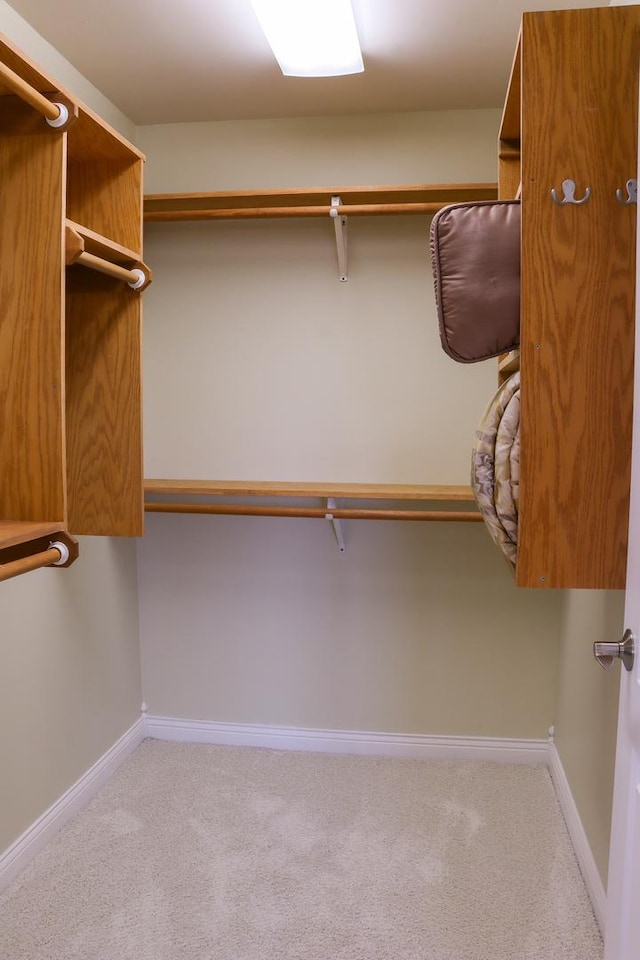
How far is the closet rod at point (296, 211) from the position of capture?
245 cm

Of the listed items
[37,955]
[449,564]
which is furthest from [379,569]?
[37,955]

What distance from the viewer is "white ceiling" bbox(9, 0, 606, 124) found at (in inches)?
79.0

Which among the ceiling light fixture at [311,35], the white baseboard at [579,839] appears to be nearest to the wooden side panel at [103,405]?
the ceiling light fixture at [311,35]

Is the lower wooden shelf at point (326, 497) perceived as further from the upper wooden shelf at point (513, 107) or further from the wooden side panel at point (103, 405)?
the upper wooden shelf at point (513, 107)

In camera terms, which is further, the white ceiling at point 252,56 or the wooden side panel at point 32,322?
the white ceiling at point 252,56

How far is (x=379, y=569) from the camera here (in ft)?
9.26

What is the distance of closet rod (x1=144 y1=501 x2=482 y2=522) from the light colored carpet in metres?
0.98

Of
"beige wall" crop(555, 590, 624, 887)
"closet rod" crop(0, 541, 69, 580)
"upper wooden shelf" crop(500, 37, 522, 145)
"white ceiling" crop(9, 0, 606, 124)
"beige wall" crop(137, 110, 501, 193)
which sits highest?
"white ceiling" crop(9, 0, 606, 124)

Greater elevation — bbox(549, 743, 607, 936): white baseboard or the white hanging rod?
the white hanging rod

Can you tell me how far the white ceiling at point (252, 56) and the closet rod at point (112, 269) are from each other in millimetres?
719

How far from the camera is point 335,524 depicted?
267cm

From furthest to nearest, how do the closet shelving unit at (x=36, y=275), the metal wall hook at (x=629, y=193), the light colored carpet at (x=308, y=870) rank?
the light colored carpet at (x=308, y=870) → the closet shelving unit at (x=36, y=275) → the metal wall hook at (x=629, y=193)

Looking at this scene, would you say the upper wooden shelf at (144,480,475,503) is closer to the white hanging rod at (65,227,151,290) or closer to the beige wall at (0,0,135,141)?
the white hanging rod at (65,227,151,290)

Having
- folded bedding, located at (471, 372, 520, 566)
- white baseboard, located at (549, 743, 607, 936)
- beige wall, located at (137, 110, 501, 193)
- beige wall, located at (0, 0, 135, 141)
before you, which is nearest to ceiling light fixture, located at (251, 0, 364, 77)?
beige wall, located at (137, 110, 501, 193)
